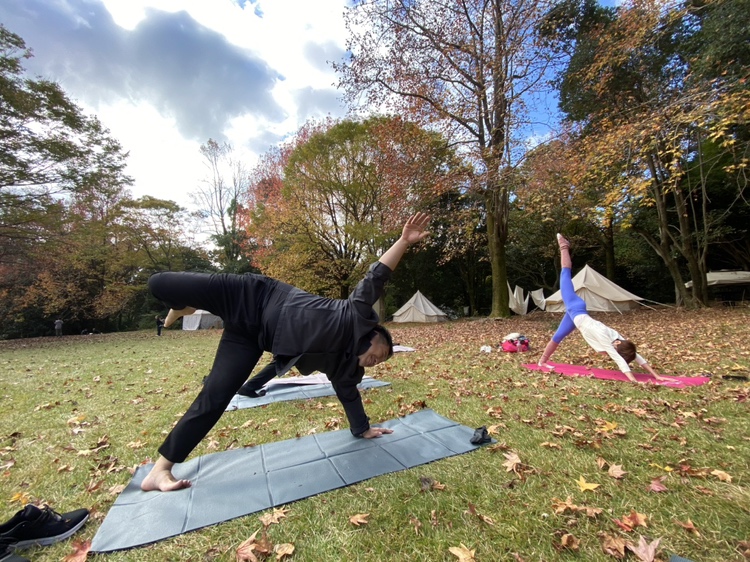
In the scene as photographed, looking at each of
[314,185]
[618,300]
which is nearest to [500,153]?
[314,185]

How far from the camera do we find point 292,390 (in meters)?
5.30

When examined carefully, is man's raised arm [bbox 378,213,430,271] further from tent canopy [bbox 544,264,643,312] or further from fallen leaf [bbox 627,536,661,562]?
tent canopy [bbox 544,264,643,312]

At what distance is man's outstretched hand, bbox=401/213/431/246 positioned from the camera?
9.26 feet

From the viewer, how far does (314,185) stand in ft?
61.4

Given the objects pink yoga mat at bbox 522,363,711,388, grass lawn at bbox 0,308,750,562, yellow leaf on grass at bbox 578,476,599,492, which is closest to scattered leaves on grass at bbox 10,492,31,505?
grass lawn at bbox 0,308,750,562

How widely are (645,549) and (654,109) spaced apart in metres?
11.1

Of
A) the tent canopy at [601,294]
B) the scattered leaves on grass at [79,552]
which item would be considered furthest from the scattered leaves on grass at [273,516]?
the tent canopy at [601,294]

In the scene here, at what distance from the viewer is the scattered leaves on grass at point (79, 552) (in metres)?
1.87

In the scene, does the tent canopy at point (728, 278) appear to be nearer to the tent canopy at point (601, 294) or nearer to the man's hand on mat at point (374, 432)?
the tent canopy at point (601, 294)

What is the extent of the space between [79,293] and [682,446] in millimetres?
31163

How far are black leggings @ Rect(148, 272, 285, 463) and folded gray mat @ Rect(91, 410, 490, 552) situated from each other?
339 mm

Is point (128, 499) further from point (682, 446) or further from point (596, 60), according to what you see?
point (596, 60)

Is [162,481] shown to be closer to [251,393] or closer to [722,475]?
[251,393]

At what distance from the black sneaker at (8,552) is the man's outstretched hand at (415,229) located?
9.57 ft
